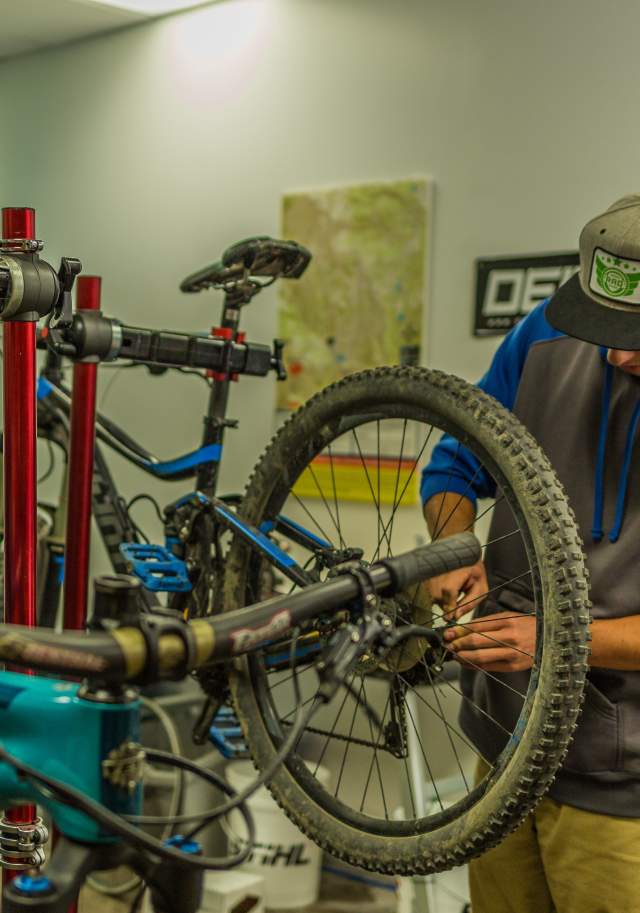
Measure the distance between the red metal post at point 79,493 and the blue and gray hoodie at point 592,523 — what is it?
0.44 meters

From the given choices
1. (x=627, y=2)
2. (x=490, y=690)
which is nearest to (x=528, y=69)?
(x=627, y=2)

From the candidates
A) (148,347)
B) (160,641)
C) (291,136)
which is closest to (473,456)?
(148,347)

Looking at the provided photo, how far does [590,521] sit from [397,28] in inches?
71.1

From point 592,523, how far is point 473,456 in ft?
0.56

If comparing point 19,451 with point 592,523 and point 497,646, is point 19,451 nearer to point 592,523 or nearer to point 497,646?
point 497,646

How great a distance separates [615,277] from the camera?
1.03 metres

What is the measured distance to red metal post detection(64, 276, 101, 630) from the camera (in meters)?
1.20

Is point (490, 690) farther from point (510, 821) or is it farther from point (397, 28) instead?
A: point (397, 28)

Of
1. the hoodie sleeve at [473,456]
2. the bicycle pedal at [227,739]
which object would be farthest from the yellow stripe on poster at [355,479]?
the hoodie sleeve at [473,456]

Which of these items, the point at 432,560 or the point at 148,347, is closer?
the point at 432,560

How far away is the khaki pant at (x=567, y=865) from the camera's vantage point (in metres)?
1.16

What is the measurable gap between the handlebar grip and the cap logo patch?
1.36 ft

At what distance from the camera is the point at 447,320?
A: 252 cm

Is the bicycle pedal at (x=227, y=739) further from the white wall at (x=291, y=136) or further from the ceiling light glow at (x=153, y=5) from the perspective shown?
the ceiling light glow at (x=153, y=5)
